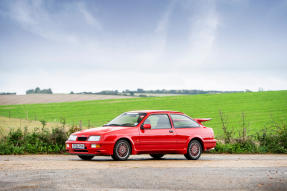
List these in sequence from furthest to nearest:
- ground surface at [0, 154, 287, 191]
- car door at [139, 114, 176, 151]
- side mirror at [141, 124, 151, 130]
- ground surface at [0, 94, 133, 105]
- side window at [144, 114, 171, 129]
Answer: ground surface at [0, 94, 133, 105], side window at [144, 114, 171, 129], car door at [139, 114, 176, 151], side mirror at [141, 124, 151, 130], ground surface at [0, 154, 287, 191]

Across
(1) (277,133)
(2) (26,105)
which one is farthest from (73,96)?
(1) (277,133)

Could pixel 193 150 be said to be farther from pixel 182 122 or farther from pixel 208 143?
pixel 182 122

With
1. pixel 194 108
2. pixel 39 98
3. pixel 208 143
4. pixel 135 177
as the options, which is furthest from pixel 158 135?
pixel 39 98

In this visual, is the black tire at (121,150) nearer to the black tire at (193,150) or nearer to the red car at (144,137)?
the red car at (144,137)

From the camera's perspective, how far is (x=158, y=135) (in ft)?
49.2

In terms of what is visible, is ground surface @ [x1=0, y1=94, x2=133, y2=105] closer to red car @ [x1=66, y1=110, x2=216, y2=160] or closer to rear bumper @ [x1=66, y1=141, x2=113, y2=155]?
red car @ [x1=66, y1=110, x2=216, y2=160]

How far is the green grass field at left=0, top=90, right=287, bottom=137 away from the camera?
5016cm

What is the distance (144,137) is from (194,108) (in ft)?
144

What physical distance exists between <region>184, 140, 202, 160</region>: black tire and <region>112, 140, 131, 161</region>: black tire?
2.33 m

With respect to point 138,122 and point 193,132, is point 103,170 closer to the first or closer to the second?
point 138,122

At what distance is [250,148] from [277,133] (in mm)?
1430

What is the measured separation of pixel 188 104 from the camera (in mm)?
62875

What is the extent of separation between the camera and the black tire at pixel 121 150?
1395cm

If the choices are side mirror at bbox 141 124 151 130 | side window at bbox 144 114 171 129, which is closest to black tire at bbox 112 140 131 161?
side mirror at bbox 141 124 151 130
